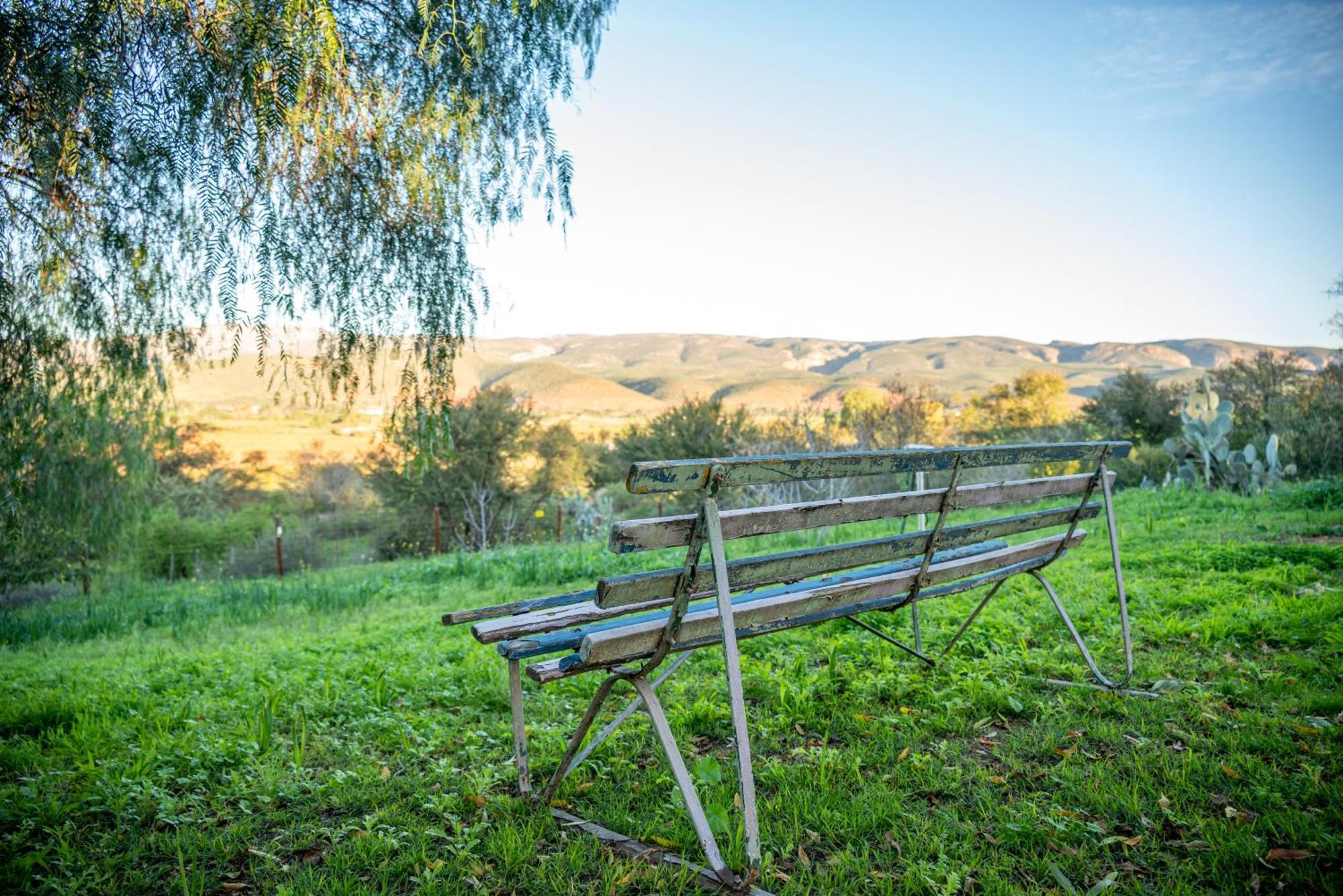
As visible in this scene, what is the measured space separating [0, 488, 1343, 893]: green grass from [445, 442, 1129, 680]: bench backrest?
535 millimetres

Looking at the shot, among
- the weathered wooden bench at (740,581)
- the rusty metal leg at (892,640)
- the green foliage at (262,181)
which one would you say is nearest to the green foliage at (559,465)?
the green foliage at (262,181)

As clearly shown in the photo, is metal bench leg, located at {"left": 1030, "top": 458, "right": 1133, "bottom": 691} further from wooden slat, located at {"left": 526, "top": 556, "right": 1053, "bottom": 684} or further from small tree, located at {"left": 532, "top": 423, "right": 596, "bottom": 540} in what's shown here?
small tree, located at {"left": 532, "top": 423, "right": 596, "bottom": 540}

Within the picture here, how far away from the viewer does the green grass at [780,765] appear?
2.37 metres

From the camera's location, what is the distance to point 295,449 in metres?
49.1

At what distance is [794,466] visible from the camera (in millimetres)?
2289

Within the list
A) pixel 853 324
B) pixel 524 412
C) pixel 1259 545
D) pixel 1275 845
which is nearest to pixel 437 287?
pixel 1275 845

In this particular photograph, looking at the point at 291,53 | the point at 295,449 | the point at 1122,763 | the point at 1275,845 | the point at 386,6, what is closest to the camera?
the point at 1275,845

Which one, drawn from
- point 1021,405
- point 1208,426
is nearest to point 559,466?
point 1208,426

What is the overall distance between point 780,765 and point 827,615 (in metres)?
0.61

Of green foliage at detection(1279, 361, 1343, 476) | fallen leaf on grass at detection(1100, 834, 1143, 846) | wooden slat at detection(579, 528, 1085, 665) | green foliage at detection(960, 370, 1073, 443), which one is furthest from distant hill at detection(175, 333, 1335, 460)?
fallen leaf on grass at detection(1100, 834, 1143, 846)

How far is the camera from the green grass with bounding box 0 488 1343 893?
2367 millimetres

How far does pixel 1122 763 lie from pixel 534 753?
7.58 ft

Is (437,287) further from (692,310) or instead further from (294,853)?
(692,310)

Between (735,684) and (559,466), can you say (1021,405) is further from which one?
(735,684)
